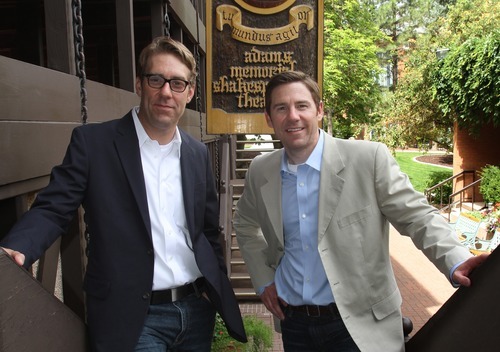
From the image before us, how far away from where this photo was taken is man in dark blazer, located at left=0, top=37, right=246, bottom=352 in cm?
200

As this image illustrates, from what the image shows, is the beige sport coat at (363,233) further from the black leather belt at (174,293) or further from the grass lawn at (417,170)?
the grass lawn at (417,170)

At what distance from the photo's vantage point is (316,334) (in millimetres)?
2305

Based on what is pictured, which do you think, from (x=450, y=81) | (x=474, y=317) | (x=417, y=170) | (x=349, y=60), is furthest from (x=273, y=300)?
(x=417, y=170)

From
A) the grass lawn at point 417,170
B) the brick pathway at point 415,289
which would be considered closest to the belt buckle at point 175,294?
A: the brick pathway at point 415,289

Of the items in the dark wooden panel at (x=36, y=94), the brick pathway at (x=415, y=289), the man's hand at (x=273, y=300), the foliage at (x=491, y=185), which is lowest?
the brick pathway at (x=415, y=289)

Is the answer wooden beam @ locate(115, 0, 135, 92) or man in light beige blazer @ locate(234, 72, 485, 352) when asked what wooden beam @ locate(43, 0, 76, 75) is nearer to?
man in light beige blazer @ locate(234, 72, 485, 352)

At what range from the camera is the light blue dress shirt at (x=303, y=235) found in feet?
7.38

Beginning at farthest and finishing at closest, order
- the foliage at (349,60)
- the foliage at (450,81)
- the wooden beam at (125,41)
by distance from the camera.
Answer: the foliage at (349,60), the foliage at (450,81), the wooden beam at (125,41)

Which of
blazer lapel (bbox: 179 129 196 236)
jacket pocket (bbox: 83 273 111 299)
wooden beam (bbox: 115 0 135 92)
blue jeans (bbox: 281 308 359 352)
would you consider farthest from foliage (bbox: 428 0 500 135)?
jacket pocket (bbox: 83 273 111 299)

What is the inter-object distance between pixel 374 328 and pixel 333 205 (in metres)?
0.59

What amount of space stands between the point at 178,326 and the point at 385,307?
948 millimetres

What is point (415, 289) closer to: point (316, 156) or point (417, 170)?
point (316, 156)

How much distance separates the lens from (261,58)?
17.4ft

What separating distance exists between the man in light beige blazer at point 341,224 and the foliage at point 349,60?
720 inches
